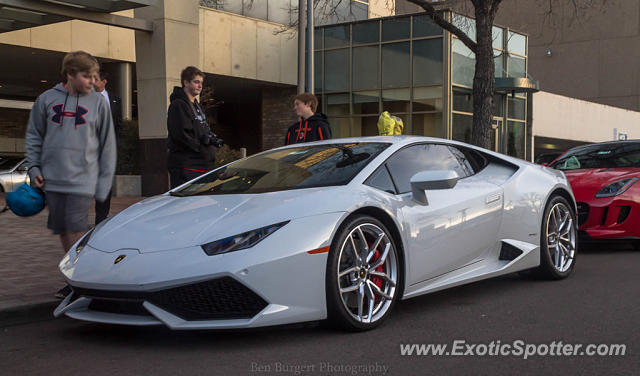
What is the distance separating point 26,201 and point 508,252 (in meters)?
3.50

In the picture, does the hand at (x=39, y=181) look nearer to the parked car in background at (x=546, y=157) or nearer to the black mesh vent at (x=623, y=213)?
the black mesh vent at (x=623, y=213)

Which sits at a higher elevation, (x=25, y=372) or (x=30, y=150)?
(x=30, y=150)

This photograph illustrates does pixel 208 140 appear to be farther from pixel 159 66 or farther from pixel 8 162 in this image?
pixel 8 162

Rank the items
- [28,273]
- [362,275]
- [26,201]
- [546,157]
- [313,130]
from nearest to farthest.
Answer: [362,275], [26,201], [28,273], [313,130], [546,157]

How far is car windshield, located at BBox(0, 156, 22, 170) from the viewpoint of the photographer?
18.9m

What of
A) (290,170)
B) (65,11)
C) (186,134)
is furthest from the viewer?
(65,11)

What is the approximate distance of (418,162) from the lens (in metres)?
5.16

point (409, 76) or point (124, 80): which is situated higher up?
point (409, 76)

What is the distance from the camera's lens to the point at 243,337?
161 inches

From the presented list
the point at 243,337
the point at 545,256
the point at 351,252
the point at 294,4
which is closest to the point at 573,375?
the point at 351,252

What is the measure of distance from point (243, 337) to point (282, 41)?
77.7 ft

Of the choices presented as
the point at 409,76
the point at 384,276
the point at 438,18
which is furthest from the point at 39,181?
the point at 409,76

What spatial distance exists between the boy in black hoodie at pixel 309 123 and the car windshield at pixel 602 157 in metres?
3.51

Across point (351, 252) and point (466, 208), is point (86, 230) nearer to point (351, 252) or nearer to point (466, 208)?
point (351, 252)
